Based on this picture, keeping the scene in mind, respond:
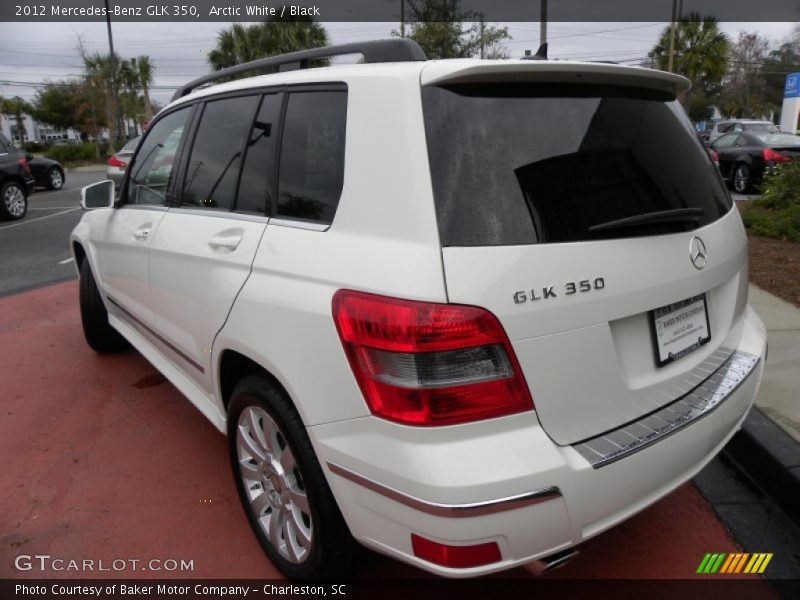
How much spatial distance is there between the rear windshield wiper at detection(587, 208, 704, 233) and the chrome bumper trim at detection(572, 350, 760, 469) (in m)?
0.58

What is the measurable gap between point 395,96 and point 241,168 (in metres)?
0.97

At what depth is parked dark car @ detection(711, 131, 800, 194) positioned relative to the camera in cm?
1302

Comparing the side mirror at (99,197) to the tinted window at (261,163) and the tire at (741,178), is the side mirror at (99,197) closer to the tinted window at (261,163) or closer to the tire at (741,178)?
the tinted window at (261,163)

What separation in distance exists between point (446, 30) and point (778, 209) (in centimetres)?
1384

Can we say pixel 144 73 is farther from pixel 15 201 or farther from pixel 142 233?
pixel 142 233

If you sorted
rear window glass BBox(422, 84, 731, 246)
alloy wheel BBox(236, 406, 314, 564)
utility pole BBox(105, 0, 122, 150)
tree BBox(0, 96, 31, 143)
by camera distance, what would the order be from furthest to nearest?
tree BBox(0, 96, 31, 143)
utility pole BBox(105, 0, 122, 150)
alloy wheel BBox(236, 406, 314, 564)
rear window glass BBox(422, 84, 731, 246)

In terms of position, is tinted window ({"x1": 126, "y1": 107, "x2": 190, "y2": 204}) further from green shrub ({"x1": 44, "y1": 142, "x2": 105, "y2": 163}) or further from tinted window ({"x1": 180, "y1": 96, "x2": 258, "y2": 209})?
green shrub ({"x1": 44, "y1": 142, "x2": 105, "y2": 163})

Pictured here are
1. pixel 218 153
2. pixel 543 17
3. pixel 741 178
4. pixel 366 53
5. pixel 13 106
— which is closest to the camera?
pixel 366 53

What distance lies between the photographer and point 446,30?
1980 cm

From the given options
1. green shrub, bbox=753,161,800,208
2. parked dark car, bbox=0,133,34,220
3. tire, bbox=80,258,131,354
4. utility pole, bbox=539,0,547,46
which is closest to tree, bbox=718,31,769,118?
utility pole, bbox=539,0,547,46

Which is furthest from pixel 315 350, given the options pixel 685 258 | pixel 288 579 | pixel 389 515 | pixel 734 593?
pixel 734 593

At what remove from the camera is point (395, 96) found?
1.80 m

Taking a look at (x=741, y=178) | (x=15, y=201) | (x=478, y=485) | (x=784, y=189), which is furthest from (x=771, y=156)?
(x=15, y=201)

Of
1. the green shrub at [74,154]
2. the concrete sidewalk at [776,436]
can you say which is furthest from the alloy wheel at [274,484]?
the green shrub at [74,154]
